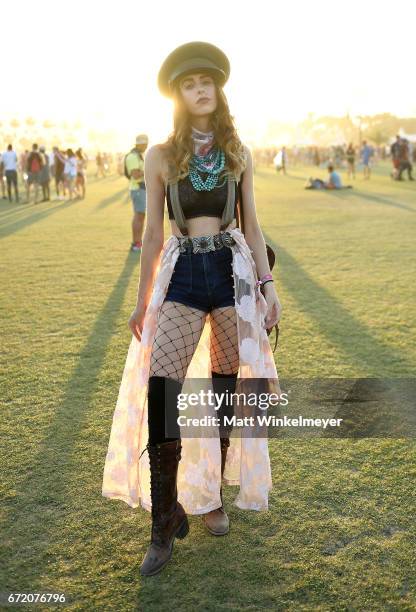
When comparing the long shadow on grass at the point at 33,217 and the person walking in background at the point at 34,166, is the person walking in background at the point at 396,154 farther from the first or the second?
the person walking in background at the point at 34,166

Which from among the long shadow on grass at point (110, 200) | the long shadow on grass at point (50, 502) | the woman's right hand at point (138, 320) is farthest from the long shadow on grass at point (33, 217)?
the woman's right hand at point (138, 320)

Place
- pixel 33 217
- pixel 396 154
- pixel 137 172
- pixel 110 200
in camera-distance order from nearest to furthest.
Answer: pixel 137 172, pixel 33 217, pixel 110 200, pixel 396 154

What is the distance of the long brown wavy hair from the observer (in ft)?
8.13

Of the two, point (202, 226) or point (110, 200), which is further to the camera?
point (110, 200)

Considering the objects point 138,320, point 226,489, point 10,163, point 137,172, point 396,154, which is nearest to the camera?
point 138,320

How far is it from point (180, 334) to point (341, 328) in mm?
3366

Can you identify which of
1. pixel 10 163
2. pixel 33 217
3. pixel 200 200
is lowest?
pixel 33 217

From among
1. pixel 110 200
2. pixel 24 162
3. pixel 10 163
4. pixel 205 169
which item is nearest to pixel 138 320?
pixel 205 169

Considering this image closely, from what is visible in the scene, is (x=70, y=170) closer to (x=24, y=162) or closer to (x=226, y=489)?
(x=24, y=162)

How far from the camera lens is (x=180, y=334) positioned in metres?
2.50

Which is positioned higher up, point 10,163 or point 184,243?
point 10,163

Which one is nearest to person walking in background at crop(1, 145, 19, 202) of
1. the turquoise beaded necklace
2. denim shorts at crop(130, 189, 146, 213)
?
denim shorts at crop(130, 189, 146, 213)

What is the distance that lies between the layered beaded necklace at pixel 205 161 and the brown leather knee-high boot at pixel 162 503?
1.07m

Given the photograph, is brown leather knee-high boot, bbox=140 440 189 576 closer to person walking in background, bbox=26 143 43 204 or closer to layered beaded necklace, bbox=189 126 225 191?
layered beaded necklace, bbox=189 126 225 191
